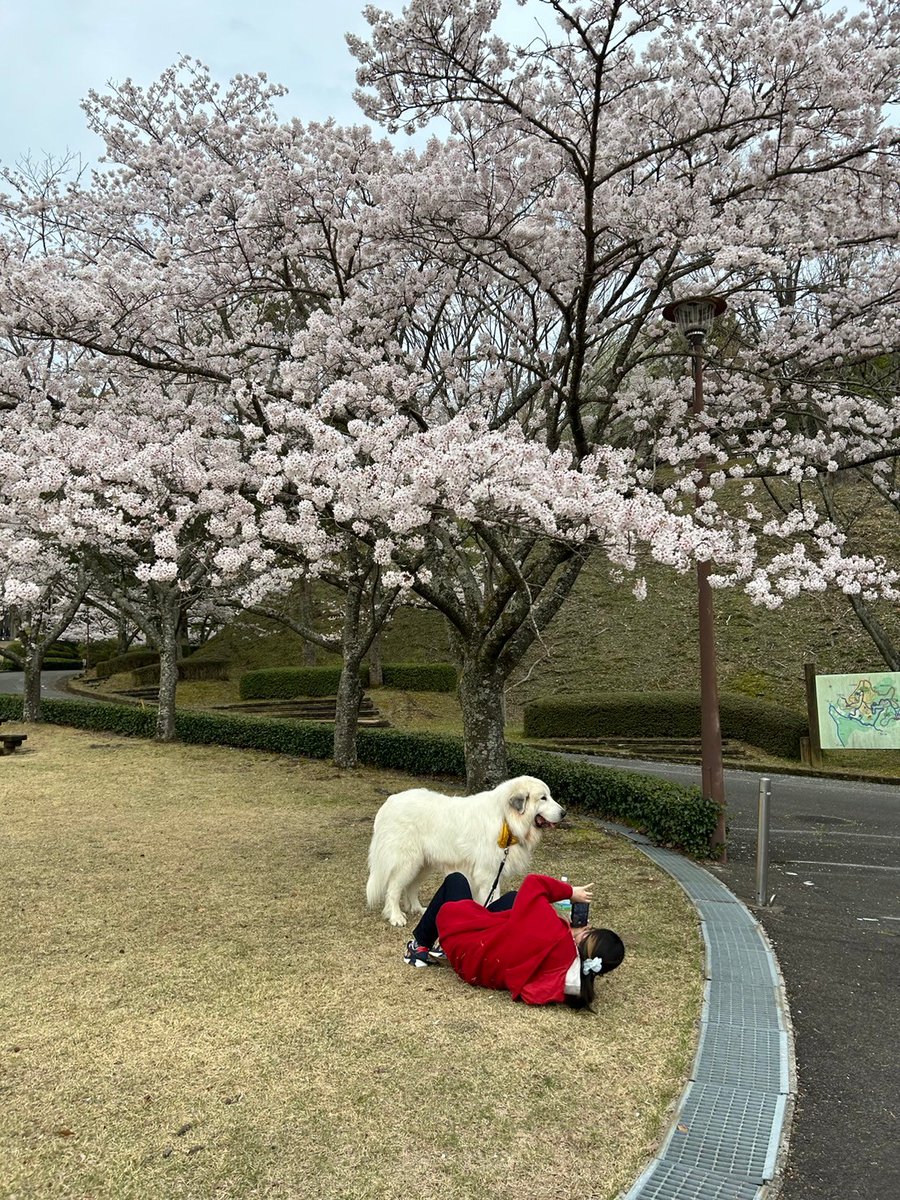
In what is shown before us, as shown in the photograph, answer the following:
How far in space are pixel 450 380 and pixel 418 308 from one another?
1315mm

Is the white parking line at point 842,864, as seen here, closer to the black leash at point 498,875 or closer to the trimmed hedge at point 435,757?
the trimmed hedge at point 435,757

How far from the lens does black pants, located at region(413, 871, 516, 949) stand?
5.81 metres

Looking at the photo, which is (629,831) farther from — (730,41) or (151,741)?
(151,741)

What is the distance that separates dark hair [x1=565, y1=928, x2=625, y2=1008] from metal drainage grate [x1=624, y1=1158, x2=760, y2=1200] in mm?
1446

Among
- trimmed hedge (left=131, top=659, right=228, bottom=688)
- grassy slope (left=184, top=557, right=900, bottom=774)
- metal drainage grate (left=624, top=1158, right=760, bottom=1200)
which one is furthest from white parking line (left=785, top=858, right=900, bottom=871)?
trimmed hedge (left=131, top=659, right=228, bottom=688)

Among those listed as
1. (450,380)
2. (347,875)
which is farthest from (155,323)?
(347,875)

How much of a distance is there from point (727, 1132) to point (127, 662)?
36366 mm

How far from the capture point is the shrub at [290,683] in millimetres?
28609

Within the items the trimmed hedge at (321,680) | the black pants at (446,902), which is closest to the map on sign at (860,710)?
the black pants at (446,902)

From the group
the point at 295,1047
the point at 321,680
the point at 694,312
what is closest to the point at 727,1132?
the point at 295,1047

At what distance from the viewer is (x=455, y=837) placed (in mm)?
6551

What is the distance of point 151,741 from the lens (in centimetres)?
1914

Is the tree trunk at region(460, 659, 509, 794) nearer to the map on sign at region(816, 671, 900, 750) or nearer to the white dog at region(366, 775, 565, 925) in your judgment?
the white dog at region(366, 775, 565, 925)

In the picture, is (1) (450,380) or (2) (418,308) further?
(1) (450,380)
